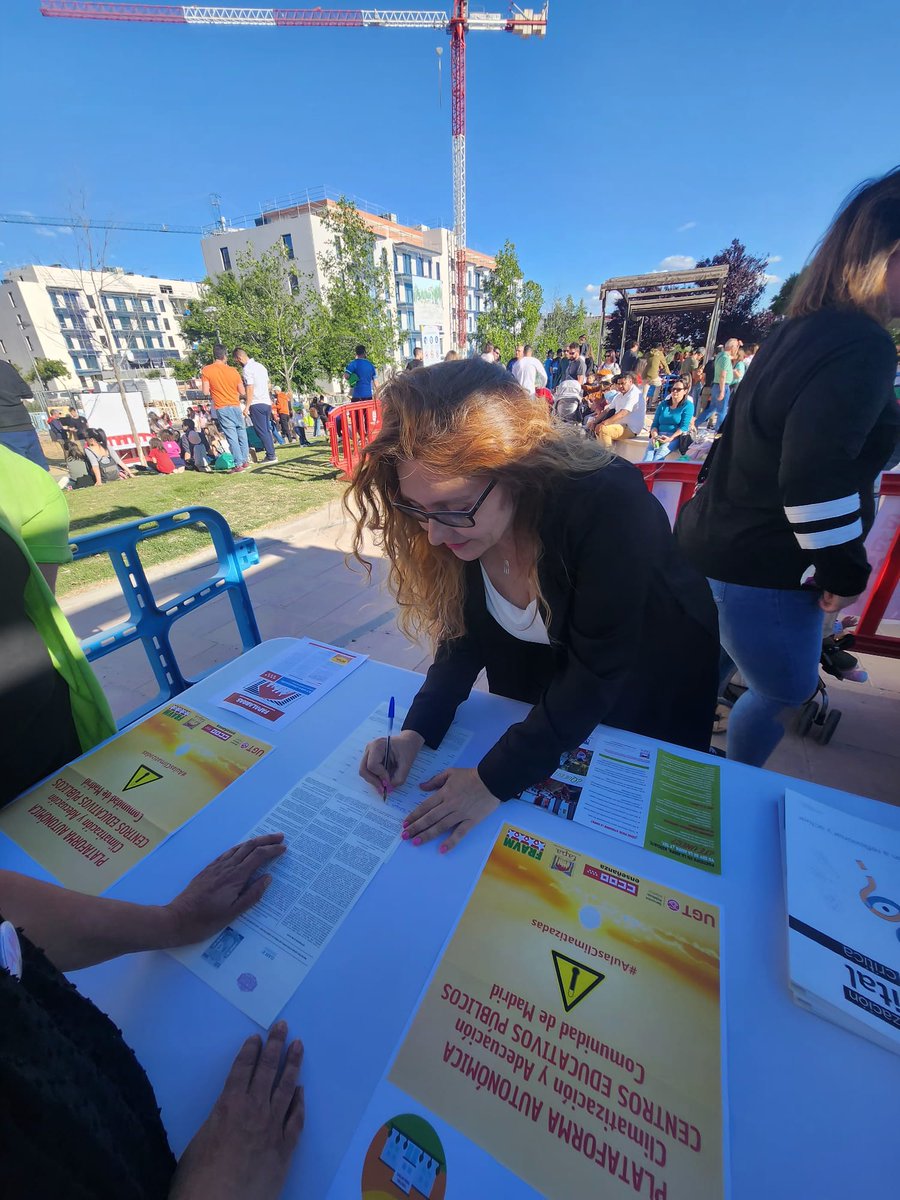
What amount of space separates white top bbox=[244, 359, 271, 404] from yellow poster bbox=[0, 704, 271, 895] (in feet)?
28.1

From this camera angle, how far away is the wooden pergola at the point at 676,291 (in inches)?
489

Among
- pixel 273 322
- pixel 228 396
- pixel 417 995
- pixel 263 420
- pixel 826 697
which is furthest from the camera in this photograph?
pixel 273 322

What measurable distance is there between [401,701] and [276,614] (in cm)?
285

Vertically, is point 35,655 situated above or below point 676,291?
below

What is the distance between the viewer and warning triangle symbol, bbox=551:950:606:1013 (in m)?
0.75

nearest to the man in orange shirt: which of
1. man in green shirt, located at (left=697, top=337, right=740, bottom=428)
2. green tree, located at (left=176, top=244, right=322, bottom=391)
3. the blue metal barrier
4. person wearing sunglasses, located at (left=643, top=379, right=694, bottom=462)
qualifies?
person wearing sunglasses, located at (left=643, top=379, right=694, bottom=462)

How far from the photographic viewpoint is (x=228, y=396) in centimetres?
798

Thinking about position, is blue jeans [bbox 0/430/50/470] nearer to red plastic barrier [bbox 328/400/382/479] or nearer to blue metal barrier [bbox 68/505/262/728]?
red plastic barrier [bbox 328/400/382/479]

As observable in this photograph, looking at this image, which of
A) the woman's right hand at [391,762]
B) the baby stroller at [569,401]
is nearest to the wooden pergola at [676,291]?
the baby stroller at [569,401]

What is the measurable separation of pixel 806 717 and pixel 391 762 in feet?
7.73

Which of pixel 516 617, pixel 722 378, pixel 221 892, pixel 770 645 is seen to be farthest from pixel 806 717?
pixel 722 378

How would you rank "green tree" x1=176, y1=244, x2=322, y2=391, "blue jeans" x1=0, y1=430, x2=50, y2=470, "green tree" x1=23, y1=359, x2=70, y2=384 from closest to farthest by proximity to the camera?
"blue jeans" x1=0, y1=430, x2=50, y2=470 < "green tree" x1=176, y1=244, x2=322, y2=391 < "green tree" x1=23, y1=359, x2=70, y2=384

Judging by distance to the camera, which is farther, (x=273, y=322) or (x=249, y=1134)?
(x=273, y=322)

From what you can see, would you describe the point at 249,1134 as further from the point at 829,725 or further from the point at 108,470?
the point at 108,470
